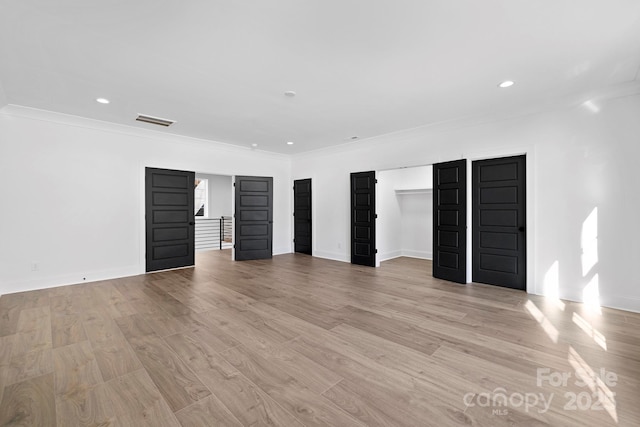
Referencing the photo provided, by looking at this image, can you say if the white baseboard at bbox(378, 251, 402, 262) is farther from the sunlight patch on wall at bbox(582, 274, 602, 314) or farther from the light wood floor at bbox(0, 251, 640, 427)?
the sunlight patch on wall at bbox(582, 274, 602, 314)

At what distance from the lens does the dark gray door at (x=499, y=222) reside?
4359 millimetres

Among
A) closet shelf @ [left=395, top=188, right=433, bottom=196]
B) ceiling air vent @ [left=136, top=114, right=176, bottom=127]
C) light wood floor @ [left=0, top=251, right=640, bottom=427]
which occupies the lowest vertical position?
light wood floor @ [left=0, top=251, right=640, bottom=427]

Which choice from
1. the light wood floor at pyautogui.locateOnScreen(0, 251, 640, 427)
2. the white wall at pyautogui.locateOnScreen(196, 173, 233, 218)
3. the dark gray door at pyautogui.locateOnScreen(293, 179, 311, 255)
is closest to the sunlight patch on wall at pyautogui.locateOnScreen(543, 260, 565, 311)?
the light wood floor at pyautogui.locateOnScreen(0, 251, 640, 427)

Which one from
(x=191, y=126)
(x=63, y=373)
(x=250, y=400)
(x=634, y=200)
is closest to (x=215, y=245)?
(x=191, y=126)

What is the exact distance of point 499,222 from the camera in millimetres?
4551

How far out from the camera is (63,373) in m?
2.20

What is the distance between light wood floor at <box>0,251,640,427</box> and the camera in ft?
5.82

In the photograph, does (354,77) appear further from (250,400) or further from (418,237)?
(418,237)

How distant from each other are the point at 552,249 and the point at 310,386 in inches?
160

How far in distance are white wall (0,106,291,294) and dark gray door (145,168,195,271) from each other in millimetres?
145

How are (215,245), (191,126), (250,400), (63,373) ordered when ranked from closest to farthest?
(250,400), (63,373), (191,126), (215,245)

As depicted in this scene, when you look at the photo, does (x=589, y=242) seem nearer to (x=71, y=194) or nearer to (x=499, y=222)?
(x=499, y=222)

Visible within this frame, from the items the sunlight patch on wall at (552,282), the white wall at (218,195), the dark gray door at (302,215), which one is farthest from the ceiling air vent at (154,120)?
the sunlight patch on wall at (552,282)

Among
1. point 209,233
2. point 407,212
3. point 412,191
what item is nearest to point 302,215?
point 407,212
